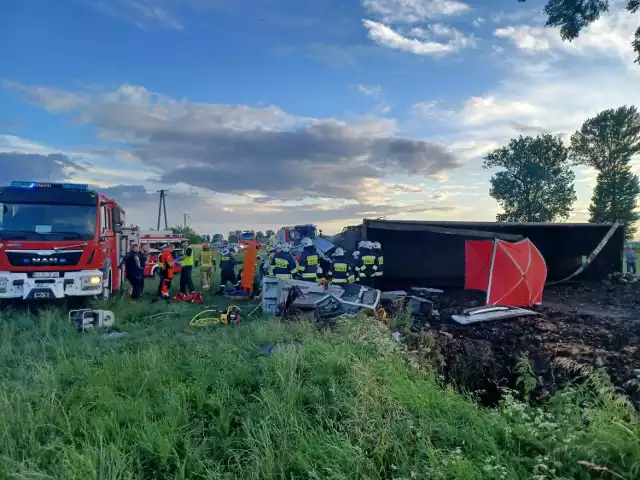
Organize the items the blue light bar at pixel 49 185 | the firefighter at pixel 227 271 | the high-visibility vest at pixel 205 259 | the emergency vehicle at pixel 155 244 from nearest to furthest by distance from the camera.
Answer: the blue light bar at pixel 49 185 → the firefighter at pixel 227 271 → the high-visibility vest at pixel 205 259 → the emergency vehicle at pixel 155 244

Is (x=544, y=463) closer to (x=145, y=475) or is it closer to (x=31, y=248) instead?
(x=145, y=475)

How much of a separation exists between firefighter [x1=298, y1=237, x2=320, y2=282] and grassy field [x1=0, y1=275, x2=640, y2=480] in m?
4.78

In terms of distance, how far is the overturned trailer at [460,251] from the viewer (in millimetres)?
14008

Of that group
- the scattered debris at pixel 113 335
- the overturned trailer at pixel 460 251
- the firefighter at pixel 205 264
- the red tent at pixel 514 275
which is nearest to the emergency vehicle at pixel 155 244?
the firefighter at pixel 205 264

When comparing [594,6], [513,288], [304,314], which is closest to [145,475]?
[304,314]

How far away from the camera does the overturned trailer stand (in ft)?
46.0

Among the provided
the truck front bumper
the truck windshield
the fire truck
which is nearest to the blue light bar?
the fire truck

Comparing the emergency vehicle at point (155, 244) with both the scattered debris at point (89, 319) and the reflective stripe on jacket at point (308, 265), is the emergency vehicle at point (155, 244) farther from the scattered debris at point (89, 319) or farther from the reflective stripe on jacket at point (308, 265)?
the scattered debris at point (89, 319)

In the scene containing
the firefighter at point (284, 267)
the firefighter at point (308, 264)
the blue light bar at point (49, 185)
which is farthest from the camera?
the firefighter at point (308, 264)

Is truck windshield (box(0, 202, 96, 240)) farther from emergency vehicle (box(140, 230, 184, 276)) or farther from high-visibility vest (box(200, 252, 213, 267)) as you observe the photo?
emergency vehicle (box(140, 230, 184, 276))

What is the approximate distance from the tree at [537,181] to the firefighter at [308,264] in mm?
24776

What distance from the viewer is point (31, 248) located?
8.13 meters

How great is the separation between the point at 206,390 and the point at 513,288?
767 centimetres

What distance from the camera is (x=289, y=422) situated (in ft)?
11.4
